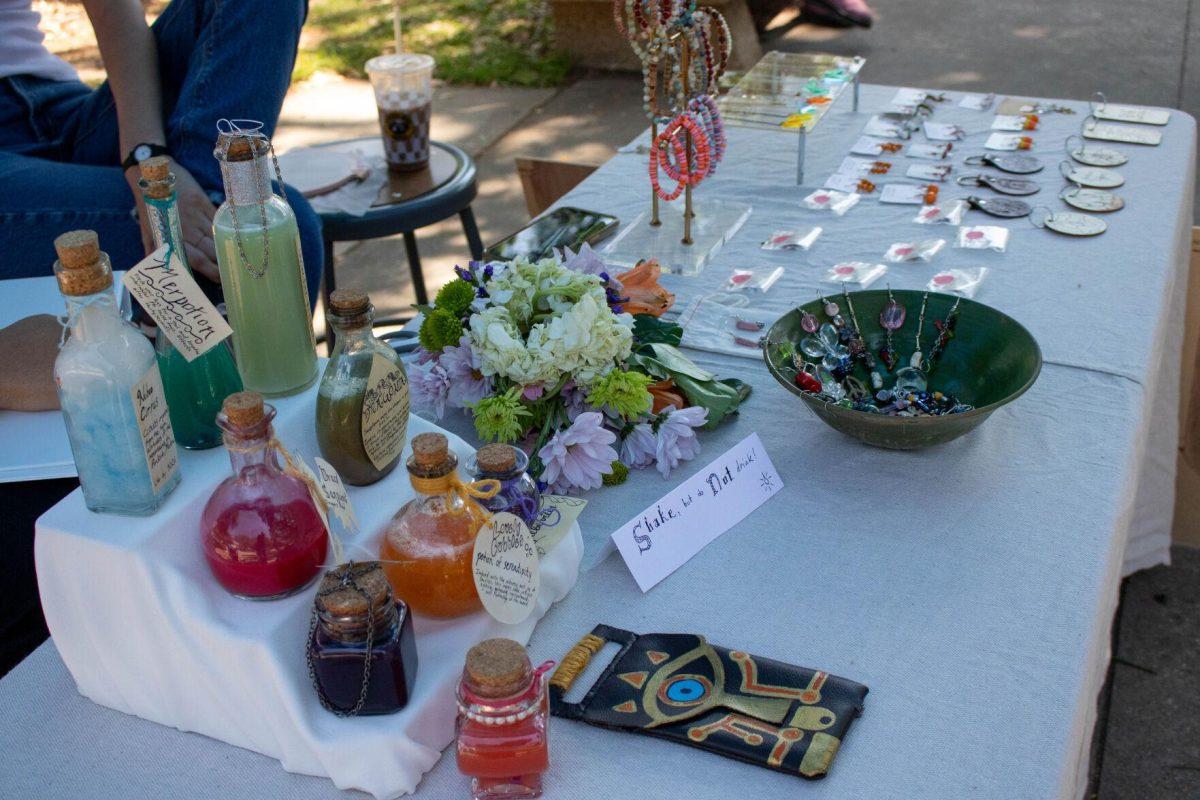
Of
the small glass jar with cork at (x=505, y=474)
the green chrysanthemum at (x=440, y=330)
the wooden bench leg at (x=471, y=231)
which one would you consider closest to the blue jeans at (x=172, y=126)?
the wooden bench leg at (x=471, y=231)

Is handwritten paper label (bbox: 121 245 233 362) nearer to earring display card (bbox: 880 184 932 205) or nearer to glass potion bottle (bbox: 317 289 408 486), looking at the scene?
glass potion bottle (bbox: 317 289 408 486)

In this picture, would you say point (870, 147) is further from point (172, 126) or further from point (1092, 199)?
point (172, 126)

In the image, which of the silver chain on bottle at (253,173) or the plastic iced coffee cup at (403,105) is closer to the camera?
the silver chain on bottle at (253,173)

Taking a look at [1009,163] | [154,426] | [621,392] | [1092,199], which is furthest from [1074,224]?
[154,426]

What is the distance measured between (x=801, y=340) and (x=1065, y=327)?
0.39 meters

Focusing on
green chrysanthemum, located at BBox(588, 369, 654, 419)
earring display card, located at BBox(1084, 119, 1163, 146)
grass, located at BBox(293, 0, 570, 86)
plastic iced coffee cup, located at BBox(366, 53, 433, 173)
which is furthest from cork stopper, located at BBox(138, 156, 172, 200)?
grass, located at BBox(293, 0, 570, 86)

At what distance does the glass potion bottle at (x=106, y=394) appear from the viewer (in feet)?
2.46

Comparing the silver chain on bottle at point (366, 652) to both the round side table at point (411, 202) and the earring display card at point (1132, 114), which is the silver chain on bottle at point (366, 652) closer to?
the round side table at point (411, 202)

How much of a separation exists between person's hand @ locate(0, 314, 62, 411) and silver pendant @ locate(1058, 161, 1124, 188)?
5.17ft

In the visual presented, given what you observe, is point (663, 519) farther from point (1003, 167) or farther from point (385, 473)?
point (1003, 167)

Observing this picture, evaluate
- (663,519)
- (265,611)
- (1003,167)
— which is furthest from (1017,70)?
(265,611)

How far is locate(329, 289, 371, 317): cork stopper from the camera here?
2.82 feet

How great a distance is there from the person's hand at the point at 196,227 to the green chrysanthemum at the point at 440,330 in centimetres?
50

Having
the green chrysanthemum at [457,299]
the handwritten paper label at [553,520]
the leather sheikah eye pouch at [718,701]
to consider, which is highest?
the green chrysanthemum at [457,299]
